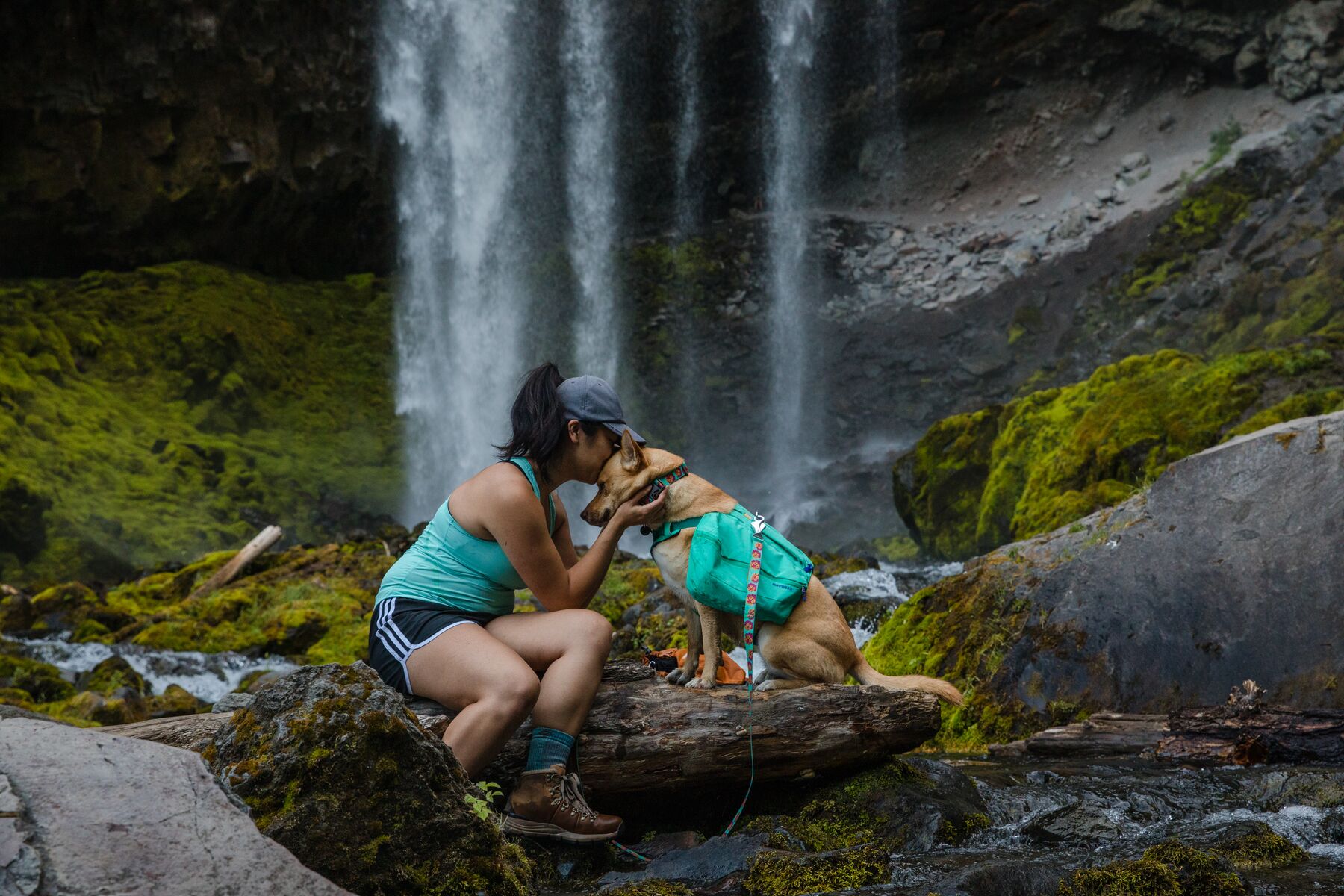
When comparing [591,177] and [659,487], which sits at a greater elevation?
[591,177]

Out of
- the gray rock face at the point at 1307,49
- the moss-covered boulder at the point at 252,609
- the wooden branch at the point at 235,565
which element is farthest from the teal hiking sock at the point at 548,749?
the gray rock face at the point at 1307,49

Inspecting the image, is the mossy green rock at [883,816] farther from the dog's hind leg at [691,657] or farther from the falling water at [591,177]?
the falling water at [591,177]

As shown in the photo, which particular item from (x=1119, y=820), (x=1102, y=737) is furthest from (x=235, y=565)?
(x=1119, y=820)

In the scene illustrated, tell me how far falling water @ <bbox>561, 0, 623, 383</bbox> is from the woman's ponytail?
71.1 feet

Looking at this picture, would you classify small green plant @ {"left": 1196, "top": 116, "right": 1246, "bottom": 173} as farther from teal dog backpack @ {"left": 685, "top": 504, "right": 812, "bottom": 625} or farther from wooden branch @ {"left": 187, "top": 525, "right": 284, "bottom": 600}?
teal dog backpack @ {"left": 685, "top": 504, "right": 812, "bottom": 625}

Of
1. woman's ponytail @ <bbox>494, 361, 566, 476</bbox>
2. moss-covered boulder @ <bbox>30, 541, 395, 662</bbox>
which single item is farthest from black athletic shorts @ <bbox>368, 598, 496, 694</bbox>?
moss-covered boulder @ <bbox>30, 541, 395, 662</bbox>

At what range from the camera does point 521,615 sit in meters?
3.65

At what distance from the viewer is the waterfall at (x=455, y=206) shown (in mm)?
23828

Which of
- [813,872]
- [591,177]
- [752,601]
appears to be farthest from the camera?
[591,177]

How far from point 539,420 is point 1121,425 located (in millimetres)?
7151

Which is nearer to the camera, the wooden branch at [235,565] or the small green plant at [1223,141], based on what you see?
the wooden branch at [235,565]

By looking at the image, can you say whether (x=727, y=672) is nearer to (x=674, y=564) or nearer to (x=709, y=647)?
(x=709, y=647)

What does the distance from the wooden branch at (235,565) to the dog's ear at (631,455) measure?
9406 millimetres

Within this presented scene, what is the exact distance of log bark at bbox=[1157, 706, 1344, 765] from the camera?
4.29 meters
